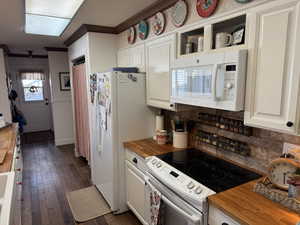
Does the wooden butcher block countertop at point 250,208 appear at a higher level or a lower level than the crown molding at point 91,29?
lower

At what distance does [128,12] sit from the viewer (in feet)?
8.08

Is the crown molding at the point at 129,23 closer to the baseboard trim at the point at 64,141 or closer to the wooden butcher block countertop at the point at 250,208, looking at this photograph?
the wooden butcher block countertop at the point at 250,208

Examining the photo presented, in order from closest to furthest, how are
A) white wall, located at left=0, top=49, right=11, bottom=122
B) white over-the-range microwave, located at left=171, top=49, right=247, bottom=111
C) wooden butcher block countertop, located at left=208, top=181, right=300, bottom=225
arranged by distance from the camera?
1. wooden butcher block countertop, located at left=208, top=181, right=300, bottom=225
2. white over-the-range microwave, located at left=171, top=49, right=247, bottom=111
3. white wall, located at left=0, top=49, right=11, bottom=122

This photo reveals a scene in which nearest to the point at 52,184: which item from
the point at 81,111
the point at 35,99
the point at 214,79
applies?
the point at 81,111

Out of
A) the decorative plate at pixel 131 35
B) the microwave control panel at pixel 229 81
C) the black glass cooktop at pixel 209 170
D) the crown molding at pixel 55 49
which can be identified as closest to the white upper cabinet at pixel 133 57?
the decorative plate at pixel 131 35

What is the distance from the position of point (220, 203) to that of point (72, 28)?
3.06 m

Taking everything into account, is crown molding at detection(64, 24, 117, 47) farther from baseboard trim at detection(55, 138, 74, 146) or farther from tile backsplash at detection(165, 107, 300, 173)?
baseboard trim at detection(55, 138, 74, 146)

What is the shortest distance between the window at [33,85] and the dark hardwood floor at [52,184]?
2.01 meters

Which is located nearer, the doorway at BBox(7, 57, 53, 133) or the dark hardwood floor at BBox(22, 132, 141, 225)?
the dark hardwood floor at BBox(22, 132, 141, 225)

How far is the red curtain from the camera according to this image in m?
3.53

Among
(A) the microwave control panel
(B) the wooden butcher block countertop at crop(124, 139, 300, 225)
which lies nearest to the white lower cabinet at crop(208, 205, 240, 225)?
(B) the wooden butcher block countertop at crop(124, 139, 300, 225)

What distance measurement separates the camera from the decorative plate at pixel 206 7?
160 centimetres

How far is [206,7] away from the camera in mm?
1662

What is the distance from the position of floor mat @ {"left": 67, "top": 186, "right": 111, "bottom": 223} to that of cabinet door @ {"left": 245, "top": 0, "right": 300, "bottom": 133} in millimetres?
2089
